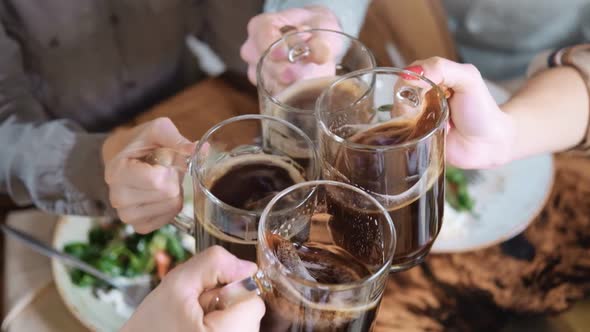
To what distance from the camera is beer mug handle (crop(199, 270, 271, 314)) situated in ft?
1.26

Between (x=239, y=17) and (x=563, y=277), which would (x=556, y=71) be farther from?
(x=239, y=17)

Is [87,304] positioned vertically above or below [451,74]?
below

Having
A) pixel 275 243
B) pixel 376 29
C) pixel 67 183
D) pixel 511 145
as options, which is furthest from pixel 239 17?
pixel 275 243

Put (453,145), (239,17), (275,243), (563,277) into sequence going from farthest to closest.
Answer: (239,17) → (563,277) → (453,145) → (275,243)

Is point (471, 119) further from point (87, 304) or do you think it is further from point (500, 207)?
point (87, 304)

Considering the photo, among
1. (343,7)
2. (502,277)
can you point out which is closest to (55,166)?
(343,7)

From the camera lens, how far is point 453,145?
591 mm

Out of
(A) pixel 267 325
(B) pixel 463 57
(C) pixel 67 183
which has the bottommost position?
(B) pixel 463 57

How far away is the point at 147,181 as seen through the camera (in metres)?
0.53

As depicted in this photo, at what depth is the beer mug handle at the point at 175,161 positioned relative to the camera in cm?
49

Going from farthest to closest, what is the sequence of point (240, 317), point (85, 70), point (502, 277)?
1. point (85, 70)
2. point (502, 277)
3. point (240, 317)

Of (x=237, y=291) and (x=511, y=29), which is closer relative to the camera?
(x=237, y=291)

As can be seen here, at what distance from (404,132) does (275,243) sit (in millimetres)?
135

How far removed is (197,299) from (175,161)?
5.1 inches
